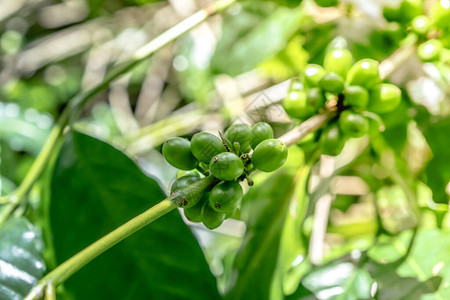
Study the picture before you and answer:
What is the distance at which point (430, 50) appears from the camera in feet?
2.91

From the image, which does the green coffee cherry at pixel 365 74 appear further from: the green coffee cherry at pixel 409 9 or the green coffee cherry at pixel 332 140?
the green coffee cherry at pixel 409 9

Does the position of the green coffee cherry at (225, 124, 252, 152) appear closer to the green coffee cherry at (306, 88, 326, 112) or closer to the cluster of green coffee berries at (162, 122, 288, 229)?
the cluster of green coffee berries at (162, 122, 288, 229)

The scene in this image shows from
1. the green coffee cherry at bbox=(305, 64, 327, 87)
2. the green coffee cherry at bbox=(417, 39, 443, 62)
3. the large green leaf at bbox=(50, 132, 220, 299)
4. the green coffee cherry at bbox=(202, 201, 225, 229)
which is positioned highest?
the green coffee cherry at bbox=(202, 201, 225, 229)

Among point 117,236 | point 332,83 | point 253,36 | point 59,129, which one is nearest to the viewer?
point 117,236

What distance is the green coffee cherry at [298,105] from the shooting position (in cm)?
83

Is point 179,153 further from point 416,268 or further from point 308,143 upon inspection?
point 416,268

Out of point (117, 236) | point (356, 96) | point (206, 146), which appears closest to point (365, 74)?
point (356, 96)

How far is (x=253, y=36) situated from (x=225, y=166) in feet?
2.54

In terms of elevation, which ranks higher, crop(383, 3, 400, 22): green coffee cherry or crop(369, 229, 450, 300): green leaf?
crop(383, 3, 400, 22): green coffee cherry

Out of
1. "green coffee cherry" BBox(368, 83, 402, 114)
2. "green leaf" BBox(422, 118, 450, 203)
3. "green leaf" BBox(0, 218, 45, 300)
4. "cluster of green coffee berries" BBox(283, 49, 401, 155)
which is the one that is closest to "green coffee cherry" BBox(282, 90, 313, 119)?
"cluster of green coffee berries" BBox(283, 49, 401, 155)

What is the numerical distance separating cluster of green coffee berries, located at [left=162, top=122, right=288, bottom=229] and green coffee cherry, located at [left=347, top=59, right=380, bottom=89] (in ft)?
0.71

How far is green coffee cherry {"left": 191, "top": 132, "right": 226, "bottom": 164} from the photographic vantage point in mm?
647

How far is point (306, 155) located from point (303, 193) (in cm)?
9

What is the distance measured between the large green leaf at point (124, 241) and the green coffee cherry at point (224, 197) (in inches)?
11.1
